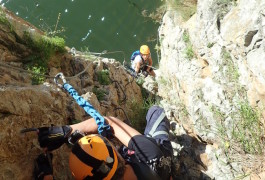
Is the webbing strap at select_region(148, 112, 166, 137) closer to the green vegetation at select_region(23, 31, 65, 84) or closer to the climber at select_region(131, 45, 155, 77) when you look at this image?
the green vegetation at select_region(23, 31, 65, 84)

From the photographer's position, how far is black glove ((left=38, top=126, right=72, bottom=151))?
3.28 m

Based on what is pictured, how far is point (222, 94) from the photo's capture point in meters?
4.26

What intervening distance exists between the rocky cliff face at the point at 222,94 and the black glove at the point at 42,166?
210 centimetres

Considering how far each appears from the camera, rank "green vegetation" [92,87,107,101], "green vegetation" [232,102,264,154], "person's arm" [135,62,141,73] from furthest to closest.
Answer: "person's arm" [135,62,141,73] < "green vegetation" [92,87,107,101] < "green vegetation" [232,102,264,154]

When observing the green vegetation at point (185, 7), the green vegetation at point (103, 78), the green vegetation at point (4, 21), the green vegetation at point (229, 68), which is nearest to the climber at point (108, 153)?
the green vegetation at point (229, 68)

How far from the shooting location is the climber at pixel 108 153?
3.04m

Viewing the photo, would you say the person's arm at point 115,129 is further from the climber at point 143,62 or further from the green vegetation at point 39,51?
the climber at point 143,62

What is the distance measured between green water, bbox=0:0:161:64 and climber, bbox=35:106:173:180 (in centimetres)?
646

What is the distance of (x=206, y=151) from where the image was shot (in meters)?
4.39

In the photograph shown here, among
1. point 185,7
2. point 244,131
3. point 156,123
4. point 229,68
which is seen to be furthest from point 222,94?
point 185,7

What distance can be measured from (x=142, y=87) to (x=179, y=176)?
2.84m

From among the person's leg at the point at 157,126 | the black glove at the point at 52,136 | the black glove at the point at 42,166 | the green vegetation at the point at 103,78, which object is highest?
the green vegetation at the point at 103,78

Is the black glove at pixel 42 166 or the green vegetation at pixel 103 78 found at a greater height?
the green vegetation at pixel 103 78

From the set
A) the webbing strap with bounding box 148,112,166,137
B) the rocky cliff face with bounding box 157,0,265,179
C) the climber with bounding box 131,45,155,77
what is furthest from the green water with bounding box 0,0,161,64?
the webbing strap with bounding box 148,112,166,137
